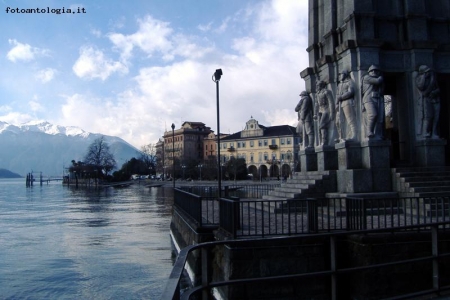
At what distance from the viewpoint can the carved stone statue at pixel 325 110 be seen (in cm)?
Answer: 1616

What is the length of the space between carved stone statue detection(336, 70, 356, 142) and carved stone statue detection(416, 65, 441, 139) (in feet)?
6.92

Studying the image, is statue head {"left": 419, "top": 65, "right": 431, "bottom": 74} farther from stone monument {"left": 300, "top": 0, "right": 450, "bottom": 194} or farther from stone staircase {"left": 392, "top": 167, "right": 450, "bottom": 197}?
stone staircase {"left": 392, "top": 167, "right": 450, "bottom": 197}

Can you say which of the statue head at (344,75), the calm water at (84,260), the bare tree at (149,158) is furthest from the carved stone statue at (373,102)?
the bare tree at (149,158)

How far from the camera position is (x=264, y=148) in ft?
420

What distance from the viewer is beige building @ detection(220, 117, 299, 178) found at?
121m

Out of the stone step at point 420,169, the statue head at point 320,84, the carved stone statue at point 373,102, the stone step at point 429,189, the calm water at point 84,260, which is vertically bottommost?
the calm water at point 84,260

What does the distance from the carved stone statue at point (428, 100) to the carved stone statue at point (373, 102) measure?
1436mm

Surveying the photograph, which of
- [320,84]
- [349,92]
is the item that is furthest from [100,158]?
[349,92]

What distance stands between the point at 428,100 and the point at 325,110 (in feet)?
10.6

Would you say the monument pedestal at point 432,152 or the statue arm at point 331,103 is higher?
the statue arm at point 331,103

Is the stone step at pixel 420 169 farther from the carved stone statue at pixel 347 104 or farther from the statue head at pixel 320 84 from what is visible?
the statue head at pixel 320 84

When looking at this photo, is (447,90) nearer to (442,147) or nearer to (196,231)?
(442,147)

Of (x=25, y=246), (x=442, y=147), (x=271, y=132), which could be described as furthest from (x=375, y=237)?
(x=271, y=132)

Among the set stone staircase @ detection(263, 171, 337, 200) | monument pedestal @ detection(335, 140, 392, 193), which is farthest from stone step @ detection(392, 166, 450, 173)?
stone staircase @ detection(263, 171, 337, 200)
